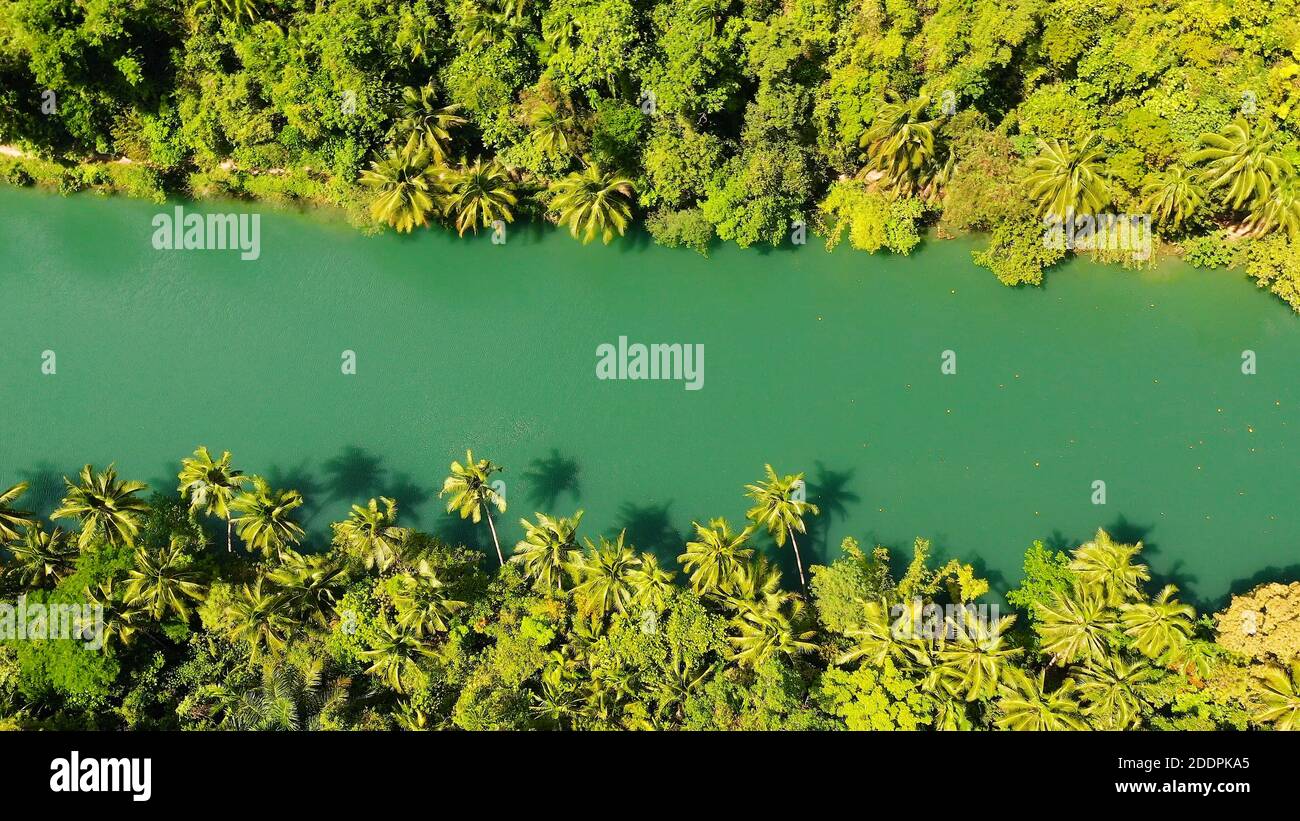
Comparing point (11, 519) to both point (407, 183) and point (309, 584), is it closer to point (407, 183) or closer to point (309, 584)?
point (309, 584)

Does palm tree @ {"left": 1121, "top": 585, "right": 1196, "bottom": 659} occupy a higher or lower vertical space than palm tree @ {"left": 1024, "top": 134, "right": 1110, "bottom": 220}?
lower

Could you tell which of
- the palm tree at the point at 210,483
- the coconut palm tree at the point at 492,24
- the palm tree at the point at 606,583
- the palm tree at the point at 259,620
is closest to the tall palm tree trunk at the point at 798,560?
the palm tree at the point at 606,583

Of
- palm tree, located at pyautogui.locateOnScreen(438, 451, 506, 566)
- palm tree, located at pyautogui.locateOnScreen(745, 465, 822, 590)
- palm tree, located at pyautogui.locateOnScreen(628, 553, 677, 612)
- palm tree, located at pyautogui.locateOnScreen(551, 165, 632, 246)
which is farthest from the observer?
palm tree, located at pyautogui.locateOnScreen(551, 165, 632, 246)

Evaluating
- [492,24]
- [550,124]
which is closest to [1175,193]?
[550,124]

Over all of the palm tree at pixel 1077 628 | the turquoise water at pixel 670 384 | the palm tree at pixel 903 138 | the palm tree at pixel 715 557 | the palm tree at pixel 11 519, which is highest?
the palm tree at pixel 903 138

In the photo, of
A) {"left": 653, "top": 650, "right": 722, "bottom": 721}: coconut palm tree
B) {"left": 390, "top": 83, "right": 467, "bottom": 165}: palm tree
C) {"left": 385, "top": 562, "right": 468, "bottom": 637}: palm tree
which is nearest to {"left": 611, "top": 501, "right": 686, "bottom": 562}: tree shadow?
{"left": 653, "top": 650, "right": 722, "bottom": 721}: coconut palm tree

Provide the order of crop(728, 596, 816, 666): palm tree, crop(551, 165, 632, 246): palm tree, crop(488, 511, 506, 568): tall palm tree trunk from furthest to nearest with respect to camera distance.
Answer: crop(488, 511, 506, 568): tall palm tree trunk < crop(551, 165, 632, 246): palm tree < crop(728, 596, 816, 666): palm tree

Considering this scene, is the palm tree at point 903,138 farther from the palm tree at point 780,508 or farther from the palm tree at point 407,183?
the palm tree at point 407,183

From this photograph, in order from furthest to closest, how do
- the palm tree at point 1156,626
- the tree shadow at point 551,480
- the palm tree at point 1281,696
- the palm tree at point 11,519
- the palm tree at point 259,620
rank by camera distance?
the tree shadow at point 551,480 → the palm tree at point 11,519 → the palm tree at point 259,620 → the palm tree at point 1156,626 → the palm tree at point 1281,696

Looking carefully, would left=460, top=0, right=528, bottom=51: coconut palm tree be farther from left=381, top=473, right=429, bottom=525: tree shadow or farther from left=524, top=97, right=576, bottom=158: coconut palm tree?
left=381, top=473, right=429, bottom=525: tree shadow
